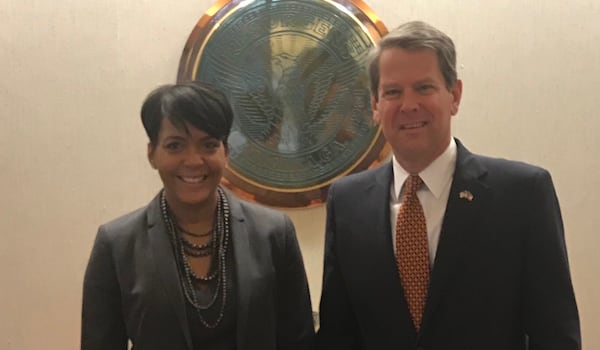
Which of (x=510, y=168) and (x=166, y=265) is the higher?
(x=510, y=168)

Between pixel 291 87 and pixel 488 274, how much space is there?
3.32ft

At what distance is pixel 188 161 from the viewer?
130cm

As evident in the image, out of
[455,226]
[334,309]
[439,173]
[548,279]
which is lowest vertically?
[334,309]

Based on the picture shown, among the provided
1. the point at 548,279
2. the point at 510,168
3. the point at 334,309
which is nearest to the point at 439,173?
the point at 510,168

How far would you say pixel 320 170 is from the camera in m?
2.04

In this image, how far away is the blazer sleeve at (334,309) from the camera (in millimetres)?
1460

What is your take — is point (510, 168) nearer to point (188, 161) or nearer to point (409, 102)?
point (409, 102)

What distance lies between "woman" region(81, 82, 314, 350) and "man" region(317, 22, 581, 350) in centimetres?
27

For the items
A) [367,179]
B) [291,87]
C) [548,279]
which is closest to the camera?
[548,279]

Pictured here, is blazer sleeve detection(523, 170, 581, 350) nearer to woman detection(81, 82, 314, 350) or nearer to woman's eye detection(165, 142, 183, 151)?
woman detection(81, 82, 314, 350)

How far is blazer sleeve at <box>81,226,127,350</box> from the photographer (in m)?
1.32

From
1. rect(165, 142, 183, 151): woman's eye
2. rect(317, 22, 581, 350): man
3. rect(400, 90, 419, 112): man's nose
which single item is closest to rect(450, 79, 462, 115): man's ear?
rect(317, 22, 581, 350): man

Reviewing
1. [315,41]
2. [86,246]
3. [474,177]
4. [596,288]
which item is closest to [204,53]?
[315,41]

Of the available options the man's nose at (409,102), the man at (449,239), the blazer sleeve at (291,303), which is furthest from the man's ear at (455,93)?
the blazer sleeve at (291,303)
